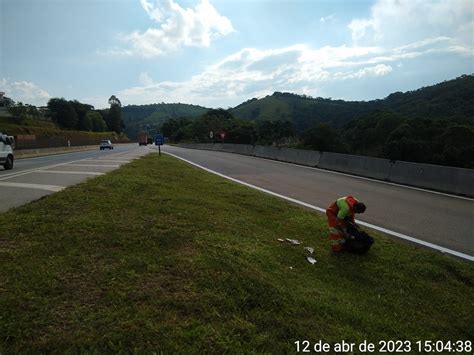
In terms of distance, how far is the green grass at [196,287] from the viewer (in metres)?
3.08

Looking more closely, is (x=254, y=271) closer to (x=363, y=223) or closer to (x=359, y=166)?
(x=363, y=223)

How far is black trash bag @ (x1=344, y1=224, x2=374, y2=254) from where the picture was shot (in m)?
5.92

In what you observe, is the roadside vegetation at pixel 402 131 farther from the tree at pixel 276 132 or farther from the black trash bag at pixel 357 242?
the black trash bag at pixel 357 242

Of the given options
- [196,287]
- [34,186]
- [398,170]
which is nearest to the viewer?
[196,287]

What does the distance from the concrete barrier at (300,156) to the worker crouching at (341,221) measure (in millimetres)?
15700

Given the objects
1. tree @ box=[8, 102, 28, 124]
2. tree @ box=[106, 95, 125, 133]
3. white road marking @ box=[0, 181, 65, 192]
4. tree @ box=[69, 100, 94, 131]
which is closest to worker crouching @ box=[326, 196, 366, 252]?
white road marking @ box=[0, 181, 65, 192]

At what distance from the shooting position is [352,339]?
345 centimetres

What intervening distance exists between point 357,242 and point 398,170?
10.0m

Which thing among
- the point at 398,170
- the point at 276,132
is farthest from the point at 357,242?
the point at 276,132

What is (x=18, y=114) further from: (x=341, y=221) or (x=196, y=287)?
(x=196, y=287)

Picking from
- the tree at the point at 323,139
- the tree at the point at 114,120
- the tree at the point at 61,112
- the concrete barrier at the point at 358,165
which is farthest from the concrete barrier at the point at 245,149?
the tree at the point at 114,120

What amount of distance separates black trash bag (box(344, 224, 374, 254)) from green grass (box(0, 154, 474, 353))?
0.14m

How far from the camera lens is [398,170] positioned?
1486 cm

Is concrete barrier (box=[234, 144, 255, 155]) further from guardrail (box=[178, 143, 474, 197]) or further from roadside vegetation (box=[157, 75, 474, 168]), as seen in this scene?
roadside vegetation (box=[157, 75, 474, 168])
